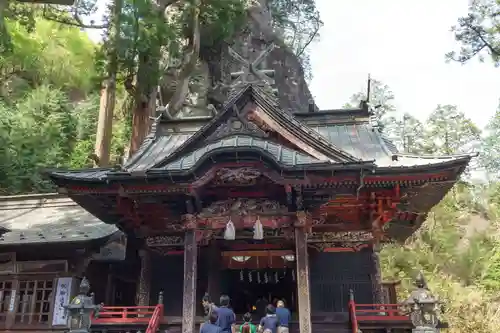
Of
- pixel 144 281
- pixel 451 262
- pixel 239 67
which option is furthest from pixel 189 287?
pixel 451 262

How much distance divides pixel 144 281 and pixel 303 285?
446 centimetres

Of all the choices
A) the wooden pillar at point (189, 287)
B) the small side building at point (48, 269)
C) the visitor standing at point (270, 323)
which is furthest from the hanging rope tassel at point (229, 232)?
the small side building at point (48, 269)

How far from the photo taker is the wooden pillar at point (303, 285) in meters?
9.36

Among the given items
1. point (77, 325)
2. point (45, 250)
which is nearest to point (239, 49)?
point (45, 250)

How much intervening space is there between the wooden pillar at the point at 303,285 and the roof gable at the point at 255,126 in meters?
2.04

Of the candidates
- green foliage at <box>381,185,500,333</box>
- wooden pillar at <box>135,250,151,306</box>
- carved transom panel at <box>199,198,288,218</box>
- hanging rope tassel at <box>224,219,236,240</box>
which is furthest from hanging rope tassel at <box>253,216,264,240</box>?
green foliage at <box>381,185,500,333</box>

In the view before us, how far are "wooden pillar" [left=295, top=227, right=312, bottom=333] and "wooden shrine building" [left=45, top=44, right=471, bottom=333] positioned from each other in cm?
2

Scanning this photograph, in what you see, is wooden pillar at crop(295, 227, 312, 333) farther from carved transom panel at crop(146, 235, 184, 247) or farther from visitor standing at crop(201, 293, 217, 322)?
carved transom panel at crop(146, 235, 184, 247)

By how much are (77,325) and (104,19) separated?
40.3 ft

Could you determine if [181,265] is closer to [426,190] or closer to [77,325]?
[77,325]

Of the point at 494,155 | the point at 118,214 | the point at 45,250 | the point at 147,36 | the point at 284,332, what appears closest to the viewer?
the point at 284,332

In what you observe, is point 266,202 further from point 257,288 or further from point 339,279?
point 257,288

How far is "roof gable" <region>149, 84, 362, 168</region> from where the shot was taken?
11.0 meters

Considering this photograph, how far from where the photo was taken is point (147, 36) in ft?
52.7
